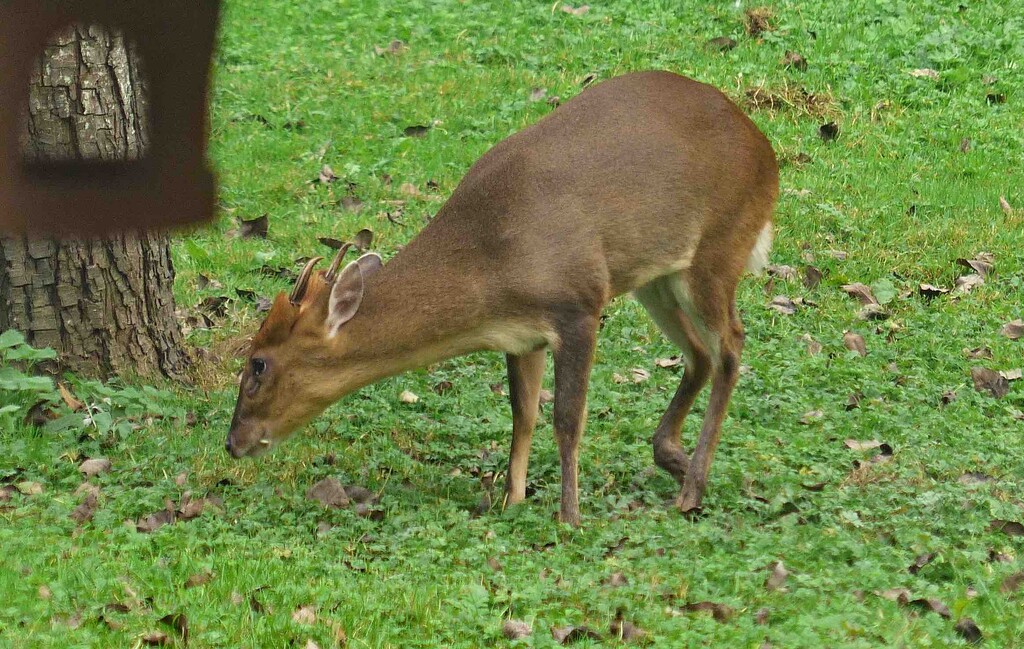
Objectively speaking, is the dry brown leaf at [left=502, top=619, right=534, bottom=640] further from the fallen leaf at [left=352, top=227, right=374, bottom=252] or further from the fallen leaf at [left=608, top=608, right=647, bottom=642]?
the fallen leaf at [left=352, top=227, right=374, bottom=252]

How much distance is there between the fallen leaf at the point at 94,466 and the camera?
5738 mm

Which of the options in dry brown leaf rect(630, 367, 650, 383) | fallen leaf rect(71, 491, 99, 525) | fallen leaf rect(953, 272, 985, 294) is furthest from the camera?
fallen leaf rect(953, 272, 985, 294)

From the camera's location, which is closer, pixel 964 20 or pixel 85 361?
pixel 85 361

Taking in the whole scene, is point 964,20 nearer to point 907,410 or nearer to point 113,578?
point 907,410

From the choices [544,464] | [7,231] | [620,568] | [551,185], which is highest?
[7,231]

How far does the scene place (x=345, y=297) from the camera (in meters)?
5.92

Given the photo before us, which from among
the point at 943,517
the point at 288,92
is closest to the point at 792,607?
the point at 943,517

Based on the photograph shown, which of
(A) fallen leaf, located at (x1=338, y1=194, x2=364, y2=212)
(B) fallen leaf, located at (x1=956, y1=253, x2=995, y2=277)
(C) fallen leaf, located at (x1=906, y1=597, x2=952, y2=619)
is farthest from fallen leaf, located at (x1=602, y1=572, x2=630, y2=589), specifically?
(A) fallen leaf, located at (x1=338, y1=194, x2=364, y2=212)

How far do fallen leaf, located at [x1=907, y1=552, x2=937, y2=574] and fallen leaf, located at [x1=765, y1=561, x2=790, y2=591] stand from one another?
484 mm

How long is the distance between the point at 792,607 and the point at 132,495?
2.71 m

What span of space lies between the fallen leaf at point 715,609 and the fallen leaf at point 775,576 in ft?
0.94

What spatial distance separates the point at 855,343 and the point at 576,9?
651 centimetres

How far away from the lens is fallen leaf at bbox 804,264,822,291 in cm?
873

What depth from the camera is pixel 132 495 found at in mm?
5453
